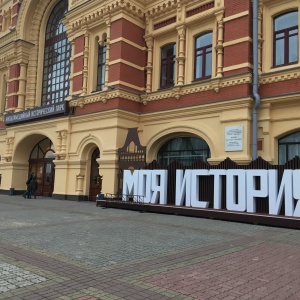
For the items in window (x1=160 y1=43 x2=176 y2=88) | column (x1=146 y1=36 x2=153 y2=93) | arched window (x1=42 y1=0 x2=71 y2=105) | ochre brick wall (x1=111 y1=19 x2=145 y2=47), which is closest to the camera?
ochre brick wall (x1=111 y1=19 x2=145 y2=47)

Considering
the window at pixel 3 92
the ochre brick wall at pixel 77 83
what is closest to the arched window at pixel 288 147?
the ochre brick wall at pixel 77 83

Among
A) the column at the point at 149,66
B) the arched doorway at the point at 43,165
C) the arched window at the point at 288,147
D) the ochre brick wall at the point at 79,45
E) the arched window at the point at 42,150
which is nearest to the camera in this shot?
the arched window at the point at 288,147

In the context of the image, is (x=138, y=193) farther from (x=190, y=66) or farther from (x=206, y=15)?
(x=206, y=15)

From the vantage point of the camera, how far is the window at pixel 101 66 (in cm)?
2019

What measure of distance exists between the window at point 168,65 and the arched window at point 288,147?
6.57m

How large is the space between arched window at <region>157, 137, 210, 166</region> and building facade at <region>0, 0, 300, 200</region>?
0.05 meters

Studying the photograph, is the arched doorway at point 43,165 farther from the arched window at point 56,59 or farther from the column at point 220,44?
the column at point 220,44

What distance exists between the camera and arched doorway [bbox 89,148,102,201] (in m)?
19.6

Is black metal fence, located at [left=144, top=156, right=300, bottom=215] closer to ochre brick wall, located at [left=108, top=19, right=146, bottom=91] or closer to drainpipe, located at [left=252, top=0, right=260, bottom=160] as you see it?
drainpipe, located at [left=252, top=0, right=260, bottom=160]

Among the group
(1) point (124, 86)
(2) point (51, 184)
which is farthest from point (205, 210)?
(2) point (51, 184)

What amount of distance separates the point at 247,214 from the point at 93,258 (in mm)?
6789

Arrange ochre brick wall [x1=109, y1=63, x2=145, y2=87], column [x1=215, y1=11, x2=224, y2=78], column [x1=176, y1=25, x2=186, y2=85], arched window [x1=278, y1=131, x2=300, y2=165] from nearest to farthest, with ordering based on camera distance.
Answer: arched window [x1=278, y1=131, x2=300, y2=165], column [x1=215, y1=11, x2=224, y2=78], column [x1=176, y1=25, x2=186, y2=85], ochre brick wall [x1=109, y1=63, x2=145, y2=87]

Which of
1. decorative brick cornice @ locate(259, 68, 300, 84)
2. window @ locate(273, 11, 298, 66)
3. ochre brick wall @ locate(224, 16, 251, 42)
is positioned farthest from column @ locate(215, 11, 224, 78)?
window @ locate(273, 11, 298, 66)

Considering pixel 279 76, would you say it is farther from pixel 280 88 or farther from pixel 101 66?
pixel 101 66
